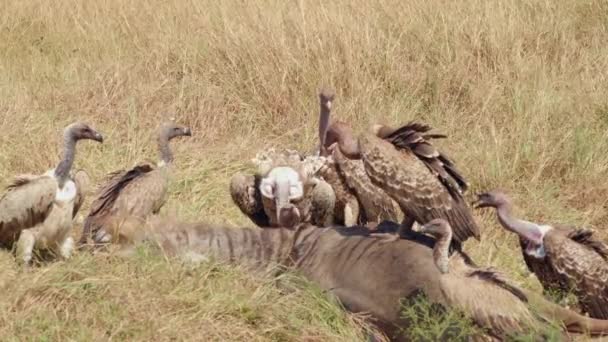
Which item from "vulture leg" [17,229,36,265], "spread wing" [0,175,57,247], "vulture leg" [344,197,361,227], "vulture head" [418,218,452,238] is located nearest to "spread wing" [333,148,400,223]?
"vulture leg" [344,197,361,227]

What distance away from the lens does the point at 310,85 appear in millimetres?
9695

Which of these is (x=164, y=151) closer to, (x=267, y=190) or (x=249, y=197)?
(x=249, y=197)

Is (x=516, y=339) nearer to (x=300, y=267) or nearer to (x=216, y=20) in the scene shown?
(x=300, y=267)

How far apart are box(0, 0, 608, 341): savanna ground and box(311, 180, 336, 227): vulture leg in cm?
60

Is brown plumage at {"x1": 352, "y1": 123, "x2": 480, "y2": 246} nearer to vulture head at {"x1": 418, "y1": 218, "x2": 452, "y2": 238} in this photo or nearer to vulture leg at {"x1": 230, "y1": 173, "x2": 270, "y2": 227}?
vulture head at {"x1": 418, "y1": 218, "x2": 452, "y2": 238}

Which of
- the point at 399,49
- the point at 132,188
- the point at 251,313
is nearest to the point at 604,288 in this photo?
the point at 251,313

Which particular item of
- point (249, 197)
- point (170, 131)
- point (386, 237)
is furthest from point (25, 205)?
point (386, 237)

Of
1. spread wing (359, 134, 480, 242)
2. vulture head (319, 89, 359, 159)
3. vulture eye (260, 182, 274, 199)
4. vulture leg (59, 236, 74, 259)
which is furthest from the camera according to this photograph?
vulture head (319, 89, 359, 159)

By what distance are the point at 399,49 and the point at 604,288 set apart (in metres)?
3.88

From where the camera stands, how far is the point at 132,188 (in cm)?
722

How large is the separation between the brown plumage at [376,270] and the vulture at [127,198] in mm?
429

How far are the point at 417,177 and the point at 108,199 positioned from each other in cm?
181

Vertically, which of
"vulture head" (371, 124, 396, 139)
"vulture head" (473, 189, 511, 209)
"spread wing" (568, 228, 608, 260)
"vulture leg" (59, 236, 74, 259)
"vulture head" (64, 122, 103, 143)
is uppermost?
"vulture head" (64, 122, 103, 143)

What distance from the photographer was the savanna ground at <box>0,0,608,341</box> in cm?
858
